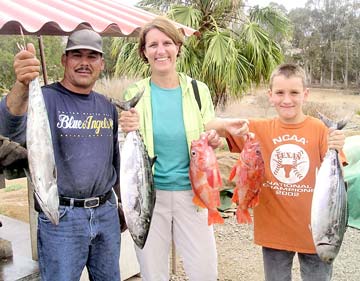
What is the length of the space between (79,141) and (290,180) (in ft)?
4.71

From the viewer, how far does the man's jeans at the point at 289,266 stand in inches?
117

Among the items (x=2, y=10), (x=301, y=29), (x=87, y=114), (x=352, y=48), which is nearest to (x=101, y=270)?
(x=87, y=114)

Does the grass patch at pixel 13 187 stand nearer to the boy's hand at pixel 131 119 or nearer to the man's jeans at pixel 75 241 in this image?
the man's jeans at pixel 75 241

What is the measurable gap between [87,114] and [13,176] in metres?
1.01

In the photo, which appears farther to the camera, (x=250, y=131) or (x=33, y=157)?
(x=250, y=131)

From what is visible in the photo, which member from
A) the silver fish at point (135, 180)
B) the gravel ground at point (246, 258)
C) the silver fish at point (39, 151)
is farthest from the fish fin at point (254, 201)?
the gravel ground at point (246, 258)

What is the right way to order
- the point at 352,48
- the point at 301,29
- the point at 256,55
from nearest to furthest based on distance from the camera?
the point at 256,55 → the point at 352,48 → the point at 301,29

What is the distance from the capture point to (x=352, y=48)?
134 ft

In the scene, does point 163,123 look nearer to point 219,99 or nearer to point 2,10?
point 2,10

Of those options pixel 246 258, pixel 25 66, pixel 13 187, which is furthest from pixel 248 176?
pixel 13 187

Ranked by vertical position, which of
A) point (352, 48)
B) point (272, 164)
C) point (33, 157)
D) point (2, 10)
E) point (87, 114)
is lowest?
point (272, 164)

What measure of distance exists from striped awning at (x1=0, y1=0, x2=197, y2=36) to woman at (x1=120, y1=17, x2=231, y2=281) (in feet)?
2.54

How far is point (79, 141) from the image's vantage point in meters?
2.72

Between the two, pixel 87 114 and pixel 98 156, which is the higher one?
pixel 87 114
